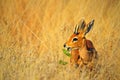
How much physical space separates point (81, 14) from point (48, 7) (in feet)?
0.99

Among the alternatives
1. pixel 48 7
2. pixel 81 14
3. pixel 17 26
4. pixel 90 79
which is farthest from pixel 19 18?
pixel 90 79

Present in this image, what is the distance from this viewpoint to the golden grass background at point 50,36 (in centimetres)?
325

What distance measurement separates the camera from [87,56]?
3.26 m

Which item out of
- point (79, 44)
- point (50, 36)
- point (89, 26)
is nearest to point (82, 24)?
point (89, 26)

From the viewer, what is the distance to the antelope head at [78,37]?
326 cm

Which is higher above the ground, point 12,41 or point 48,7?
point 48,7

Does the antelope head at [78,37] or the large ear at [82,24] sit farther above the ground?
the large ear at [82,24]

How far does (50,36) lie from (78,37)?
0.82ft

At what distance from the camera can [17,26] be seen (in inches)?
129

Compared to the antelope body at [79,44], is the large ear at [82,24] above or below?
above

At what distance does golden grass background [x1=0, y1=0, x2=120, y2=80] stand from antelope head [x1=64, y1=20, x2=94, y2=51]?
0.13 ft

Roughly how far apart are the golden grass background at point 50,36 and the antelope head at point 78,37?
0.13 feet

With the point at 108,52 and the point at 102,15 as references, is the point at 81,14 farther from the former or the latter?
the point at 108,52

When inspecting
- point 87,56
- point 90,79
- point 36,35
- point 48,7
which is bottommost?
point 90,79
